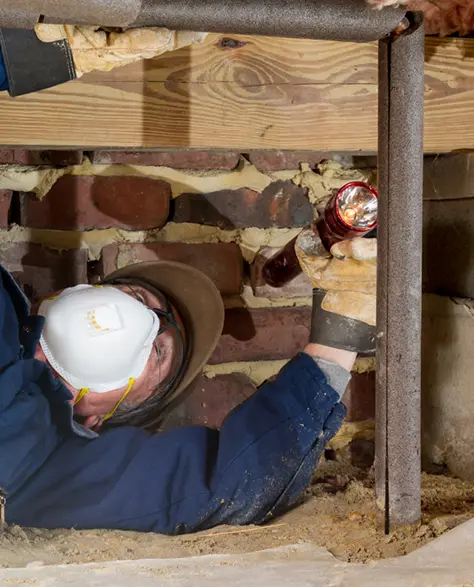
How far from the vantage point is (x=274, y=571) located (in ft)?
2.20

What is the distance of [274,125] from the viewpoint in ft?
3.59

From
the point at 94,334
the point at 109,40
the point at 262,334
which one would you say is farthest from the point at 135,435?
the point at 109,40

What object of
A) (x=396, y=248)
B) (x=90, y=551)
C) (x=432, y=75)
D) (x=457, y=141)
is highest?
(x=432, y=75)

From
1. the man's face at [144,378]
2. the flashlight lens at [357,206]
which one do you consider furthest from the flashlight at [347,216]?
the man's face at [144,378]

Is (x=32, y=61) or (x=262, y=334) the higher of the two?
(x=32, y=61)

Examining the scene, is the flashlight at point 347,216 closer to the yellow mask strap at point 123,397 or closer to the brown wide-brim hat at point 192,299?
the brown wide-brim hat at point 192,299

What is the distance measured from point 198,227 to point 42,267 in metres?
0.30

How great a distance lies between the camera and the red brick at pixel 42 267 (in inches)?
49.7

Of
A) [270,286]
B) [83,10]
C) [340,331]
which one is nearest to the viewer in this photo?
[83,10]

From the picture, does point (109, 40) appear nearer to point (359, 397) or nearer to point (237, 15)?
point (237, 15)

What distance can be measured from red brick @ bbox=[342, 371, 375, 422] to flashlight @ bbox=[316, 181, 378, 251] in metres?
0.49

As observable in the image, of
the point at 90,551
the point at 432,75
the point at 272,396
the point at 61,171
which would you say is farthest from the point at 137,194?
the point at 90,551

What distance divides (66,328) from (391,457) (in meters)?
0.58

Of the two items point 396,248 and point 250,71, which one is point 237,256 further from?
point 396,248
